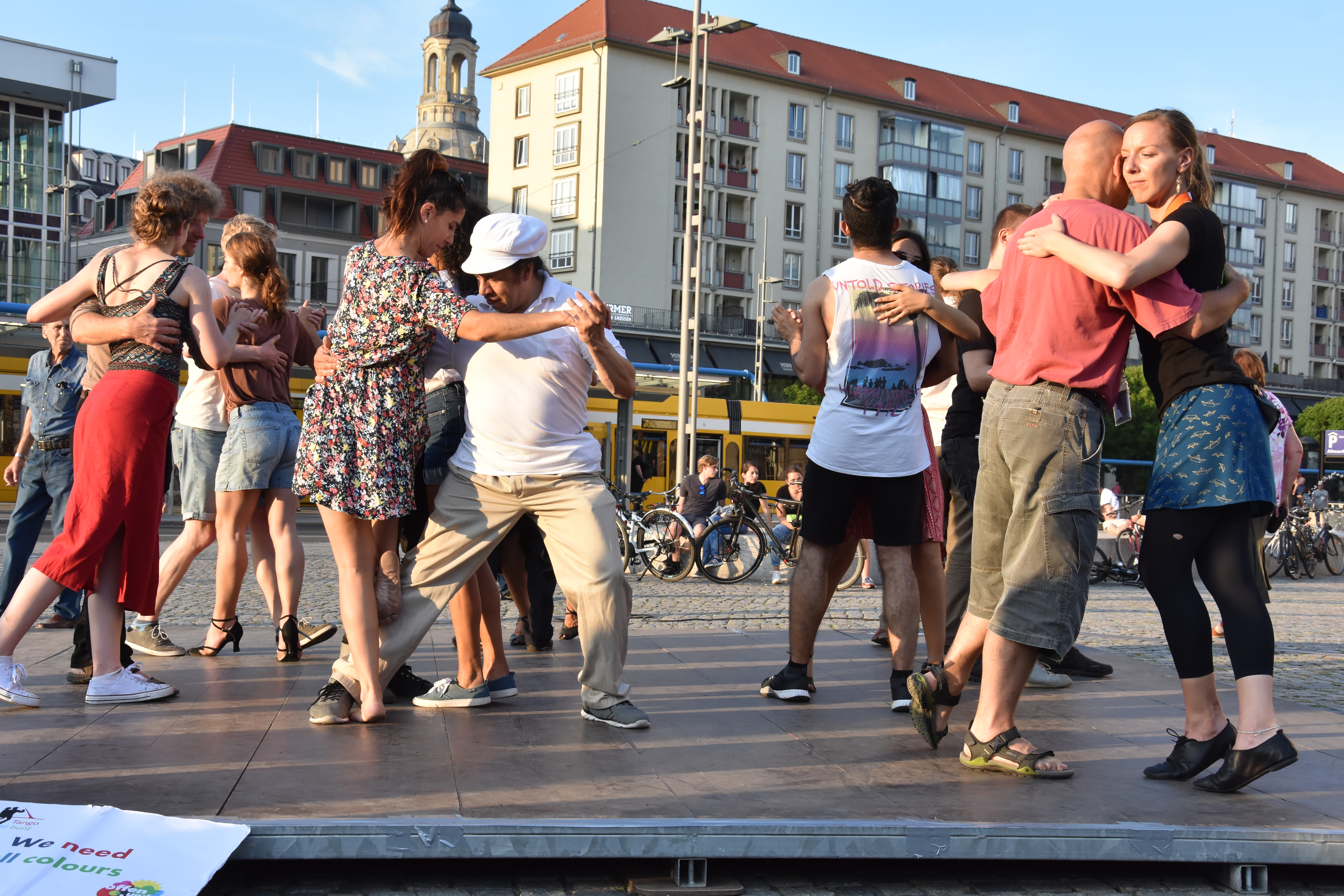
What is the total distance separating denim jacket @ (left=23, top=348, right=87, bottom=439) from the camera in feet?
23.3

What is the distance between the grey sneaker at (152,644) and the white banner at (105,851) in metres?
2.94

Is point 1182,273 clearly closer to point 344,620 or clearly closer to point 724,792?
point 724,792

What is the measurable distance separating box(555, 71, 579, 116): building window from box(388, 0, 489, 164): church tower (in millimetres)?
50995

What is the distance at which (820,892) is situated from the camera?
313 centimetres

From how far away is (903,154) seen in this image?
70.8 meters

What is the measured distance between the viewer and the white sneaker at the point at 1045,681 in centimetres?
573

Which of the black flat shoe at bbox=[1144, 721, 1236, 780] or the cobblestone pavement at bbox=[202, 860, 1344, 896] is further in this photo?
the black flat shoe at bbox=[1144, 721, 1236, 780]

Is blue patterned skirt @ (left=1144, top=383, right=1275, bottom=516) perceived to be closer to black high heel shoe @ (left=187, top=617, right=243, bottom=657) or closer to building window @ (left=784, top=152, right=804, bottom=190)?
black high heel shoe @ (left=187, top=617, right=243, bottom=657)

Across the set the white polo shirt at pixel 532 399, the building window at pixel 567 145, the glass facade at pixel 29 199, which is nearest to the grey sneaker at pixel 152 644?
the white polo shirt at pixel 532 399

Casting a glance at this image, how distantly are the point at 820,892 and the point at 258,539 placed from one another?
13.6 ft

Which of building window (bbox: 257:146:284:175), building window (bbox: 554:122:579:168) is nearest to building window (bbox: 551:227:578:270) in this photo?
building window (bbox: 554:122:579:168)

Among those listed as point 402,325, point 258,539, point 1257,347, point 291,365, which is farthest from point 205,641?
point 1257,347

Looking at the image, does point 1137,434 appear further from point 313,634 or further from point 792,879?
point 792,879

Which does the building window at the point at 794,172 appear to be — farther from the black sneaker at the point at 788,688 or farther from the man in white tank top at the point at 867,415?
the black sneaker at the point at 788,688
